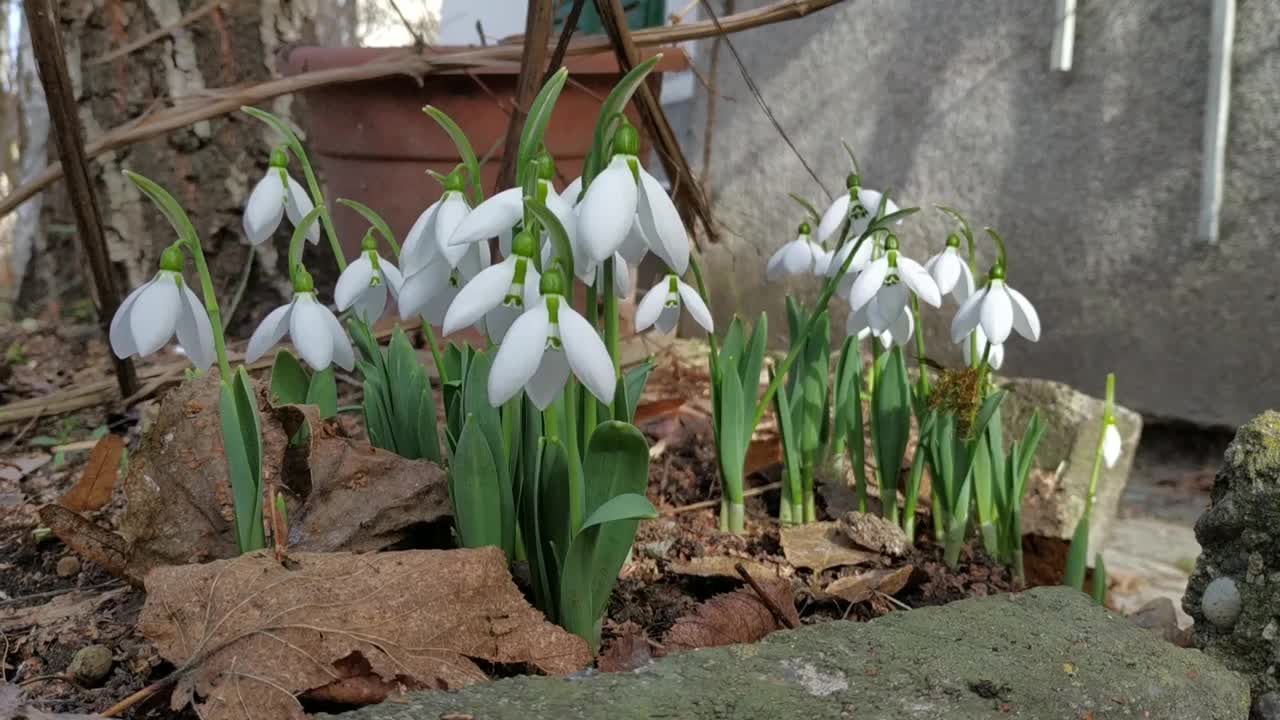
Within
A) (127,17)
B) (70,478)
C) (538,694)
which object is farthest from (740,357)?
(127,17)

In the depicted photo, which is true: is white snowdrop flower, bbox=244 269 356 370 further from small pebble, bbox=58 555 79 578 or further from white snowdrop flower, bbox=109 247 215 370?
small pebble, bbox=58 555 79 578

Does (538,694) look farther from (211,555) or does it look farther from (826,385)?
(826,385)

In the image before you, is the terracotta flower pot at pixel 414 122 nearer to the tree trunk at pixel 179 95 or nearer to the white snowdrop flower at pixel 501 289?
the tree trunk at pixel 179 95

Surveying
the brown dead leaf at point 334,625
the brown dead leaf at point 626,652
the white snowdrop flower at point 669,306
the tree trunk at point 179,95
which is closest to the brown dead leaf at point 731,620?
the brown dead leaf at point 626,652

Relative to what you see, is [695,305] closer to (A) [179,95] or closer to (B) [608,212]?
(B) [608,212]

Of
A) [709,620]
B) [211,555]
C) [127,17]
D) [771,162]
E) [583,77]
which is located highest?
[127,17]

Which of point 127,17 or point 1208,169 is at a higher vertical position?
point 127,17

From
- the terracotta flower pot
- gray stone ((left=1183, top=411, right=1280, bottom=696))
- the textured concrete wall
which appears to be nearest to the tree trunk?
the terracotta flower pot
